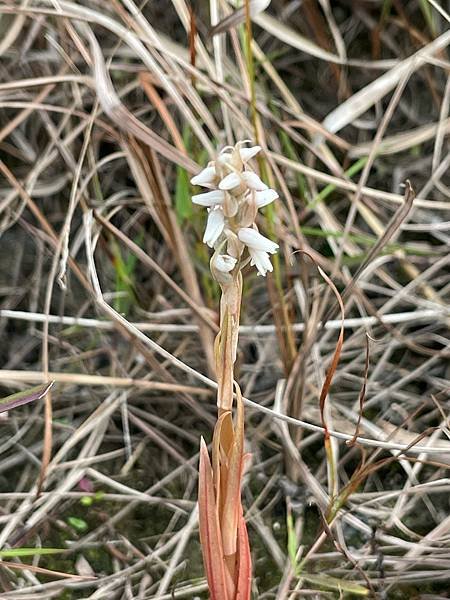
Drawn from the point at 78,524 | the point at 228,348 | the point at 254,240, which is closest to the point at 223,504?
the point at 228,348

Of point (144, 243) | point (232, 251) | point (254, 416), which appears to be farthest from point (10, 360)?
point (232, 251)

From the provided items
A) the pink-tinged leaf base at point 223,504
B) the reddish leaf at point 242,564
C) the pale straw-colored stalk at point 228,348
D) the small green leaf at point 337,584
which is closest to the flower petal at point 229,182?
the pale straw-colored stalk at point 228,348

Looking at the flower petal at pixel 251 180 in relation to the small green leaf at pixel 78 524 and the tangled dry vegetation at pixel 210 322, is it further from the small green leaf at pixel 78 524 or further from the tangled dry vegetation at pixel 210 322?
the small green leaf at pixel 78 524

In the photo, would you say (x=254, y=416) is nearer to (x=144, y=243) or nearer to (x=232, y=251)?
(x=144, y=243)

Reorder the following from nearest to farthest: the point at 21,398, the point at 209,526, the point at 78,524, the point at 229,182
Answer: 1. the point at 229,182
2. the point at 209,526
3. the point at 21,398
4. the point at 78,524

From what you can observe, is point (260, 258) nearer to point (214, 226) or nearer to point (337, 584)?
point (214, 226)

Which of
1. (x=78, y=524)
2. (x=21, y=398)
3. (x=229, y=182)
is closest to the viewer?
(x=229, y=182)

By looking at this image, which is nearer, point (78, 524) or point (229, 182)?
point (229, 182)
